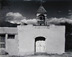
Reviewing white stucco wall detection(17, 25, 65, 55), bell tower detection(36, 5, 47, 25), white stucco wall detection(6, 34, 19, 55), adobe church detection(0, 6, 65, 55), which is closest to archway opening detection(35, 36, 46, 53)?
adobe church detection(0, 6, 65, 55)

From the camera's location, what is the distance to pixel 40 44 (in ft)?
18.7

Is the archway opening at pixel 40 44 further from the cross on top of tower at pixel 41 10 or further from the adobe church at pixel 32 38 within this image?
the cross on top of tower at pixel 41 10

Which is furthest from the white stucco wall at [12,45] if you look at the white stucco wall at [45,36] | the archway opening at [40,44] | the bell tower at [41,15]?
the bell tower at [41,15]

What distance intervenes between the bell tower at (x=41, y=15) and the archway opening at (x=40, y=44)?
1.70ft

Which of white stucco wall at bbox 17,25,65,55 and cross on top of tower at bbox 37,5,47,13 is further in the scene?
white stucco wall at bbox 17,25,65,55

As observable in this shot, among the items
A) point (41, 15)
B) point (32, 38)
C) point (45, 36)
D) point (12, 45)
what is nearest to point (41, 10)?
point (41, 15)

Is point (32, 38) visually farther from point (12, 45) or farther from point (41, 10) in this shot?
point (41, 10)

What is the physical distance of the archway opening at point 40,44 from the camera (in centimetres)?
569

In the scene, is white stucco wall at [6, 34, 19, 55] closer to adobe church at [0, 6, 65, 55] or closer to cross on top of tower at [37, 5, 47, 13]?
adobe church at [0, 6, 65, 55]

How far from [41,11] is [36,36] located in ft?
2.69

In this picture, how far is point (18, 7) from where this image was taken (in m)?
5.49

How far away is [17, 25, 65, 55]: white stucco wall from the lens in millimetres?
5641

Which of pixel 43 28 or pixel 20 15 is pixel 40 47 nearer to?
pixel 43 28

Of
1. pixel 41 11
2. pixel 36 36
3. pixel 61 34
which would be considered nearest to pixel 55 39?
pixel 61 34
